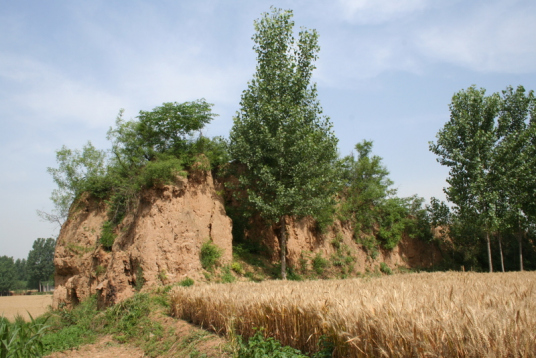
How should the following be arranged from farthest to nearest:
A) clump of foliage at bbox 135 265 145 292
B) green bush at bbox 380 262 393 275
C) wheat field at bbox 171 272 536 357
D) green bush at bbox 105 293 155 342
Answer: green bush at bbox 380 262 393 275 < clump of foliage at bbox 135 265 145 292 < green bush at bbox 105 293 155 342 < wheat field at bbox 171 272 536 357

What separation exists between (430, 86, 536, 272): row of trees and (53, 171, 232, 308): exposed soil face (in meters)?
16.6

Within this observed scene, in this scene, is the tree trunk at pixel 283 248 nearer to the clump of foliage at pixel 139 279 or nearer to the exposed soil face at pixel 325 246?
the exposed soil face at pixel 325 246

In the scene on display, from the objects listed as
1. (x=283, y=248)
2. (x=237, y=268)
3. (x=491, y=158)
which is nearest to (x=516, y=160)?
(x=491, y=158)

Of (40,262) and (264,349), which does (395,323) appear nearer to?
(264,349)

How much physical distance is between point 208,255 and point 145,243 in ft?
9.61

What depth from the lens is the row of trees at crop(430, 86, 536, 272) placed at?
2294cm

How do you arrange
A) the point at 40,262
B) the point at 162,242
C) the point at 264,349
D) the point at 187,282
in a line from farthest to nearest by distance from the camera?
the point at 40,262 < the point at 162,242 < the point at 187,282 < the point at 264,349

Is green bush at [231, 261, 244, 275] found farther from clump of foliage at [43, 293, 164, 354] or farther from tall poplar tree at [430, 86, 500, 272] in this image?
tall poplar tree at [430, 86, 500, 272]

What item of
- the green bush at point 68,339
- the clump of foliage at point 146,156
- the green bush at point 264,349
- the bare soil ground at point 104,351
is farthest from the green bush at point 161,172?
the green bush at point 264,349

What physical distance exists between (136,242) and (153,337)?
548 cm

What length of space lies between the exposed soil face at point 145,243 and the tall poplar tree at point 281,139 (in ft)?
7.84

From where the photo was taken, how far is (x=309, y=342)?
272 inches

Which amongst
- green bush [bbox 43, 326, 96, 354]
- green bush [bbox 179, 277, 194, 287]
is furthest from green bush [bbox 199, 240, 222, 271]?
green bush [bbox 43, 326, 96, 354]

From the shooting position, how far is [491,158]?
22984 millimetres
